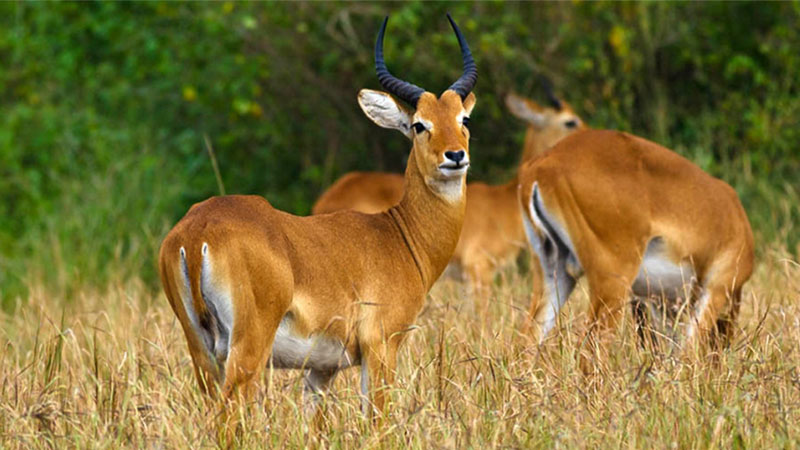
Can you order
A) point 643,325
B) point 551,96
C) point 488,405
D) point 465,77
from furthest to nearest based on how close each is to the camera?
point 551,96 < point 643,325 < point 465,77 < point 488,405

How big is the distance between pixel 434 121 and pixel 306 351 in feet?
3.82

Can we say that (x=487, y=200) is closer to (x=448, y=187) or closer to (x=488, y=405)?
(x=448, y=187)

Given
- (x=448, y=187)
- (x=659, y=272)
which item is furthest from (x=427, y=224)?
(x=659, y=272)

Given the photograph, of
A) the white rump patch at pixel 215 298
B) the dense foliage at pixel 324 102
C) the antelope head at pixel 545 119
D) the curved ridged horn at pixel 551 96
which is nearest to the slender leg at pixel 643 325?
the white rump patch at pixel 215 298

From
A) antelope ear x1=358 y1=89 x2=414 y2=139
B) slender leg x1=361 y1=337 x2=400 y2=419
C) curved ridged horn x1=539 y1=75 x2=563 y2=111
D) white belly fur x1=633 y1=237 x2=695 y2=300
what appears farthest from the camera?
curved ridged horn x1=539 y1=75 x2=563 y2=111

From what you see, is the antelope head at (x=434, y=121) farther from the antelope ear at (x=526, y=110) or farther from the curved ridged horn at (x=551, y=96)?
the curved ridged horn at (x=551, y=96)

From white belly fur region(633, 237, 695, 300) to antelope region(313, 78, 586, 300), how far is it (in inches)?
120

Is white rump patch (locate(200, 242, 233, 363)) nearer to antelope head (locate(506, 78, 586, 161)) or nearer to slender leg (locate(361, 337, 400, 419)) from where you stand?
slender leg (locate(361, 337, 400, 419))

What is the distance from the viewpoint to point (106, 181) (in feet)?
35.5

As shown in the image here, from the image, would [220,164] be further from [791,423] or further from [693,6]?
[791,423]

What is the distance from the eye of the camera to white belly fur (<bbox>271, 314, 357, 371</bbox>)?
440 cm

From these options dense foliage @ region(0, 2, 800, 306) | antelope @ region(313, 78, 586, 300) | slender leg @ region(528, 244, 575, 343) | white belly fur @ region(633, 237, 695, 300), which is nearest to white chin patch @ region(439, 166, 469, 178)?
slender leg @ region(528, 244, 575, 343)

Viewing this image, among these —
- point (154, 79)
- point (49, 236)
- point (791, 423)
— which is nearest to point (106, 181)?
point (49, 236)

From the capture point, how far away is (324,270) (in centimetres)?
456
